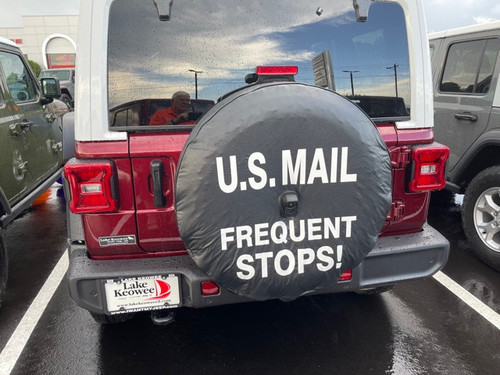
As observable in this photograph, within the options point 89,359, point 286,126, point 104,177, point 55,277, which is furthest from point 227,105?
point 55,277

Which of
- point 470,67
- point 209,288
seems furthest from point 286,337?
point 470,67

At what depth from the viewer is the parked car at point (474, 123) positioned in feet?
12.2

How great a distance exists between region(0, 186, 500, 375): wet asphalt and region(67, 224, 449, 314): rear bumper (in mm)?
594

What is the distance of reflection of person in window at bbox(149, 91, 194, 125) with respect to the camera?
2.09 metres

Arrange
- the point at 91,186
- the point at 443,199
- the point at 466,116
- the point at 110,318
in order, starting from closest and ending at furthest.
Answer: the point at 91,186 → the point at 110,318 → the point at 466,116 → the point at 443,199

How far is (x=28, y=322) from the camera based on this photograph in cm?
306

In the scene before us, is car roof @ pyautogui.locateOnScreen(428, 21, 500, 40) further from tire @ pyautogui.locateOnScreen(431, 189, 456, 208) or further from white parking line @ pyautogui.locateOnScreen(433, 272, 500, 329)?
white parking line @ pyautogui.locateOnScreen(433, 272, 500, 329)

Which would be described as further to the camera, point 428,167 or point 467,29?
point 467,29

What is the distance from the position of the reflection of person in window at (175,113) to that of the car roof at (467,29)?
3241 millimetres

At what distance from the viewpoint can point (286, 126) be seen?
177cm

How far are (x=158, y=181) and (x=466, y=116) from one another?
3.29 m

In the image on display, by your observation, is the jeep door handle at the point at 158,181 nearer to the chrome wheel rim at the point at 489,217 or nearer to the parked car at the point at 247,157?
the parked car at the point at 247,157

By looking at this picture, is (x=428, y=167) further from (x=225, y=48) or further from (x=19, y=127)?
(x=19, y=127)

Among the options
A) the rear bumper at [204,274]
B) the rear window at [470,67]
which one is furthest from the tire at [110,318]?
the rear window at [470,67]
